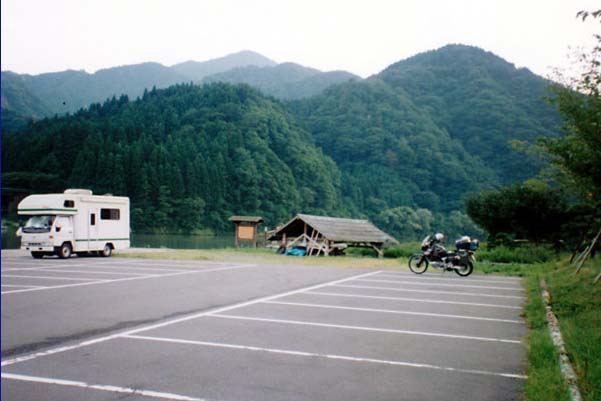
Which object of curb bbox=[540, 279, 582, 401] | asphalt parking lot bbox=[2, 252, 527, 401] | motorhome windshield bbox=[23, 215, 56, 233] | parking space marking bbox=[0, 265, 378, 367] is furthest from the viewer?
motorhome windshield bbox=[23, 215, 56, 233]

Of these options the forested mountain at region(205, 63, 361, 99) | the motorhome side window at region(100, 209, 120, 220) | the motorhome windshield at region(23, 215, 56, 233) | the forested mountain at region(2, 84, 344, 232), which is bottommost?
the motorhome windshield at region(23, 215, 56, 233)

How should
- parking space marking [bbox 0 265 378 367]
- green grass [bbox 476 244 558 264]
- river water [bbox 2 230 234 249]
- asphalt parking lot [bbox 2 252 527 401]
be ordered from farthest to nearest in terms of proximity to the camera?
river water [bbox 2 230 234 249] < green grass [bbox 476 244 558 264] < parking space marking [bbox 0 265 378 367] < asphalt parking lot [bbox 2 252 527 401]

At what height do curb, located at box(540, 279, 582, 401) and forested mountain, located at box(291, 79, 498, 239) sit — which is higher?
forested mountain, located at box(291, 79, 498, 239)

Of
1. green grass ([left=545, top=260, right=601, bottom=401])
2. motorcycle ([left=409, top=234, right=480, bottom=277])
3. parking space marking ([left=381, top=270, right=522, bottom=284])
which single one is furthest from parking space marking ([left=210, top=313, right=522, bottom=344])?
motorcycle ([left=409, top=234, right=480, bottom=277])

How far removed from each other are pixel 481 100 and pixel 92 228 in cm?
9467

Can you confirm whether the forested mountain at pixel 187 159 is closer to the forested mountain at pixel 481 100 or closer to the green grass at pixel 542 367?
the forested mountain at pixel 481 100

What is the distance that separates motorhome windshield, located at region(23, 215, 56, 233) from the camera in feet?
67.4

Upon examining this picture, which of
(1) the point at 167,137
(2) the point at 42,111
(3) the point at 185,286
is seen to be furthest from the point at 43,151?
(3) the point at 185,286

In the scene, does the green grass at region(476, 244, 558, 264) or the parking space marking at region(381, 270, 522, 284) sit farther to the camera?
the green grass at region(476, 244, 558, 264)

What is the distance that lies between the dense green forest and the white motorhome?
4782 cm

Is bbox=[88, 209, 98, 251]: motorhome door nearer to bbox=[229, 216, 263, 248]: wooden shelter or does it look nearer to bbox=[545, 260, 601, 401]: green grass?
bbox=[229, 216, 263, 248]: wooden shelter

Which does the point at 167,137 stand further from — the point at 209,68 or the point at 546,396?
the point at 209,68

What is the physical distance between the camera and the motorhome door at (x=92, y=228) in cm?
2206

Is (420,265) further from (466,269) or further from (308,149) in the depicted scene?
(308,149)
